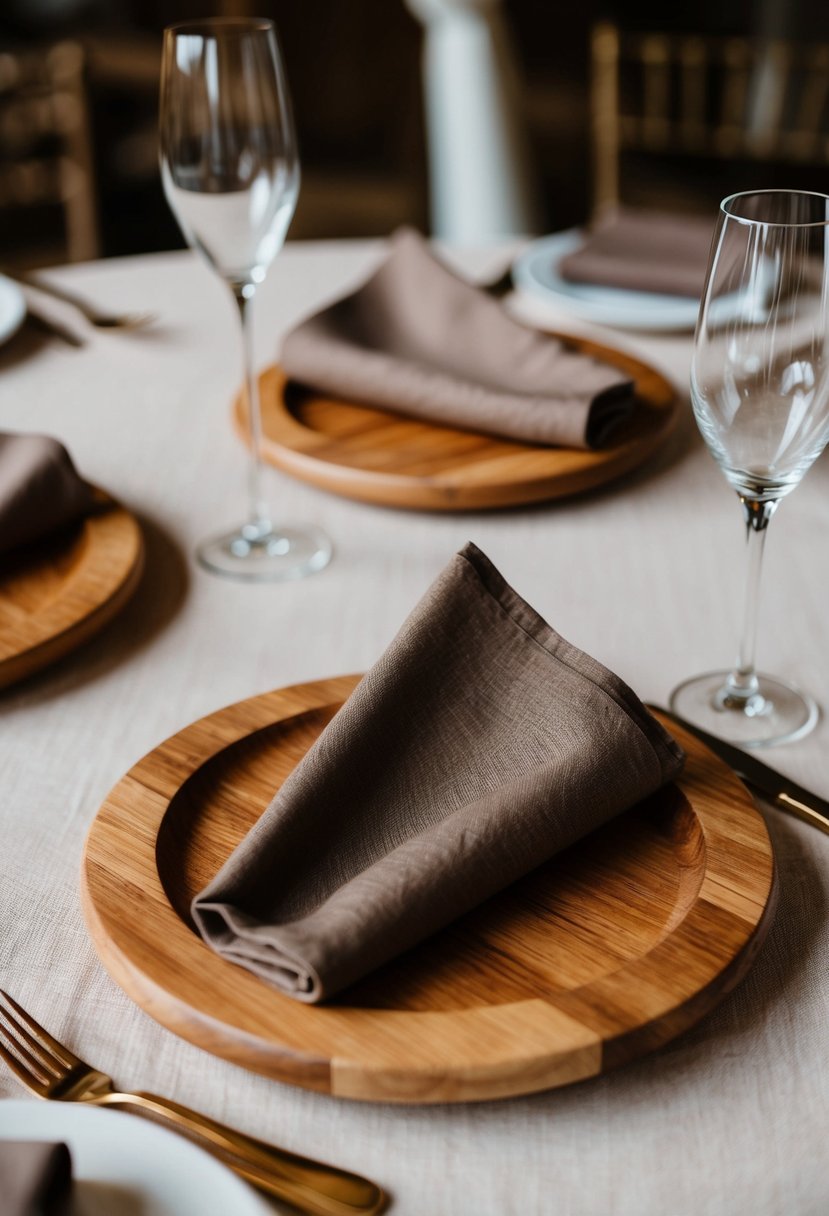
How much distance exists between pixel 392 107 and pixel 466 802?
361cm

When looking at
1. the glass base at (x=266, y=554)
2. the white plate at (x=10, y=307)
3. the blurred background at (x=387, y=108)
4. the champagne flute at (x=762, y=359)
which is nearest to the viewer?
the champagne flute at (x=762, y=359)

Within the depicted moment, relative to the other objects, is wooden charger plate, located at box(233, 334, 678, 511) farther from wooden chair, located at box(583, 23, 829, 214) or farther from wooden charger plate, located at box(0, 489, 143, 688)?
wooden chair, located at box(583, 23, 829, 214)

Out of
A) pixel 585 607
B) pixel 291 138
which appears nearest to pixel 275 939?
pixel 585 607

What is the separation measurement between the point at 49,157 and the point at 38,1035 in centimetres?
366

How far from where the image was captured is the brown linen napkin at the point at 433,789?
472mm

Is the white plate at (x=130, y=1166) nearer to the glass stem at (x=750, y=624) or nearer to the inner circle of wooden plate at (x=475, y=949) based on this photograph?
A: the inner circle of wooden plate at (x=475, y=949)

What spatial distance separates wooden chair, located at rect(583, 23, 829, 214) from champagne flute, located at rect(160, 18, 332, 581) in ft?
3.82

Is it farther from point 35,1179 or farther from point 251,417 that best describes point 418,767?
point 251,417

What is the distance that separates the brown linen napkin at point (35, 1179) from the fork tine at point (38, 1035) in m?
0.07

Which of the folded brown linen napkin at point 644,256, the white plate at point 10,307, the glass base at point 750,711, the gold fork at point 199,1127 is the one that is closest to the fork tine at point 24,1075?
the gold fork at point 199,1127

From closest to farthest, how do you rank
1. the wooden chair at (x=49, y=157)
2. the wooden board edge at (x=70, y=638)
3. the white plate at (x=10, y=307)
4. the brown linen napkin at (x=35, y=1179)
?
the brown linen napkin at (x=35, y=1179)
the wooden board edge at (x=70, y=638)
the white plate at (x=10, y=307)
the wooden chair at (x=49, y=157)

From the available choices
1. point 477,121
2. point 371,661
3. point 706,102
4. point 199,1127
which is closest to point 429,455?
point 371,661

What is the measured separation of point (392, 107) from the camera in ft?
12.5

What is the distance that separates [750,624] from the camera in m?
0.66
